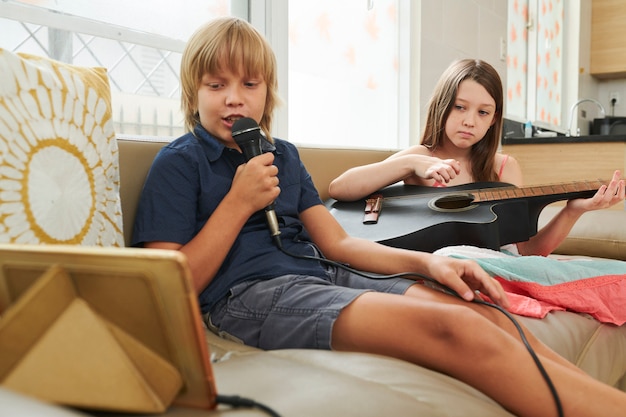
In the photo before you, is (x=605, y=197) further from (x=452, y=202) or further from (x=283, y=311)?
(x=283, y=311)

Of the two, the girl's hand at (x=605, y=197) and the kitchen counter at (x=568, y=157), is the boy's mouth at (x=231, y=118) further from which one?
the kitchen counter at (x=568, y=157)

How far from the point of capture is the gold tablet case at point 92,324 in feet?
1.50

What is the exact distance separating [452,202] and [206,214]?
760mm

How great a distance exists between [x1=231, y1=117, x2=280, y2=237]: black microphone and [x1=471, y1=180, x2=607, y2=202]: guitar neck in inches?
25.0

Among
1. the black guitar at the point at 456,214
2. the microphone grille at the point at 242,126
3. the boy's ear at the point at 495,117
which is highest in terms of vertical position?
the boy's ear at the point at 495,117

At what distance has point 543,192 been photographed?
1410mm

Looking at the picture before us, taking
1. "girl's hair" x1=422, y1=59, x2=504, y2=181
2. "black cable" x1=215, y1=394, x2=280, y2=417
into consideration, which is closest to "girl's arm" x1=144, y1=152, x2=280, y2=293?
"black cable" x1=215, y1=394, x2=280, y2=417

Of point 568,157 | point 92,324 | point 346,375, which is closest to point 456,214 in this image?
point 346,375

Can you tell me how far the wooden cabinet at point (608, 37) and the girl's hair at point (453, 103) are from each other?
3.47 m

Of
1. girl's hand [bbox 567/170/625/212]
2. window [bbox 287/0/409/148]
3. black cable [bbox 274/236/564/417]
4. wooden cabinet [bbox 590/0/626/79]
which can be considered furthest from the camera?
wooden cabinet [bbox 590/0/626/79]

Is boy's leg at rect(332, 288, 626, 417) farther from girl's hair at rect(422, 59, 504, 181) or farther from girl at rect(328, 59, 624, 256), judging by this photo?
girl's hair at rect(422, 59, 504, 181)

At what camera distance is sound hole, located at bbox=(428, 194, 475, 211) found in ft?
4.71

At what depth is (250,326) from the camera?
0.87m

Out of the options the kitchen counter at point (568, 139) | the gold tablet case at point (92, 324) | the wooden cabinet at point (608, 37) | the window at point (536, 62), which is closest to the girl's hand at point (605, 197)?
the gold tablet case at point (92, 324)
